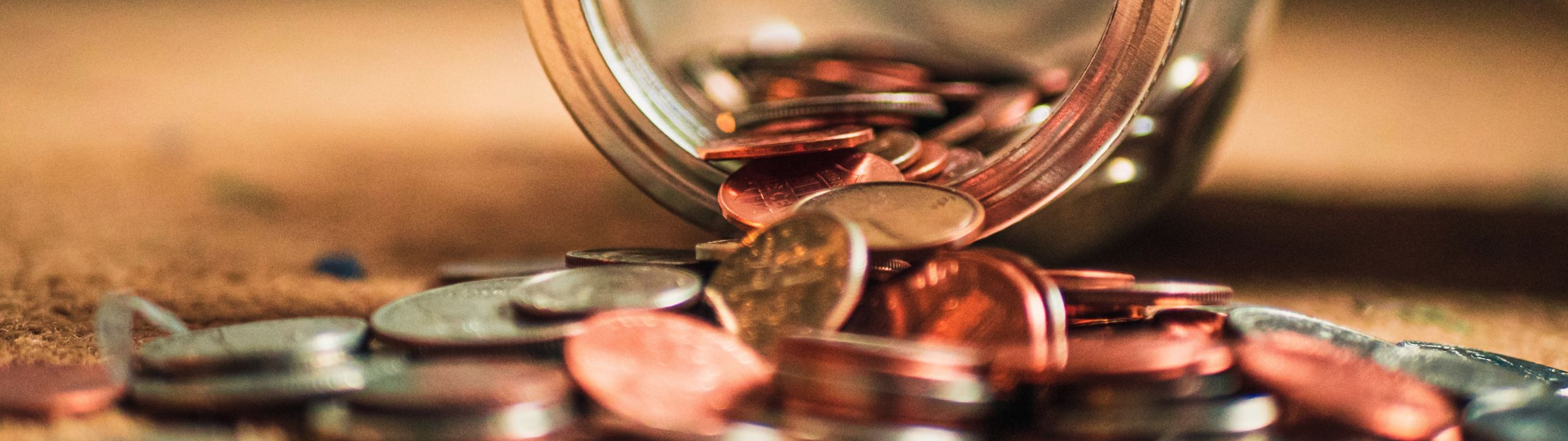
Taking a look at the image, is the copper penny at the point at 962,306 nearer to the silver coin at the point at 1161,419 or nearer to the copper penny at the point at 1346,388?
the silver coin at the point at 1161,419

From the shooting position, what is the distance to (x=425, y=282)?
128 cm

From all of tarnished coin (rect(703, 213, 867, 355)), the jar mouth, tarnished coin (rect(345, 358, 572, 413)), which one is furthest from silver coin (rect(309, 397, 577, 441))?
the jar mouth

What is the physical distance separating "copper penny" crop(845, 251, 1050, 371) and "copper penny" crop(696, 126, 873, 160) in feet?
0.58

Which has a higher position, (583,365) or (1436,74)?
(1436,74)

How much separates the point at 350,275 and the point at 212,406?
0.62m

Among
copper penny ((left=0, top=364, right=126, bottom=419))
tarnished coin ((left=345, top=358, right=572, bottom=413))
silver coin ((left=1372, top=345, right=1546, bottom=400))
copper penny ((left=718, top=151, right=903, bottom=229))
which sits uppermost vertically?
copper penny ((left=718, top=151, right=903, bottom=229))

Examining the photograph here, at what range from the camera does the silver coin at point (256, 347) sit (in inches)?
28.8

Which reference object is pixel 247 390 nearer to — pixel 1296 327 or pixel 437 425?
pixel 437 425

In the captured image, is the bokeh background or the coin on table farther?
the bokeh background

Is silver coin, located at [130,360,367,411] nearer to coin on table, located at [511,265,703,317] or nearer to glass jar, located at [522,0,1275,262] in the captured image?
coin on table, located at [511,265,703,317]

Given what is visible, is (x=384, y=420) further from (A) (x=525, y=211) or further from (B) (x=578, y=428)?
(A) (x=525, y=211)

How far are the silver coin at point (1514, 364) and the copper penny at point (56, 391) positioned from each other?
1.11 meters

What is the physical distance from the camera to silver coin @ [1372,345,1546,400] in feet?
2.56

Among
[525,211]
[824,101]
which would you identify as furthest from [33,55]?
[824,101]
